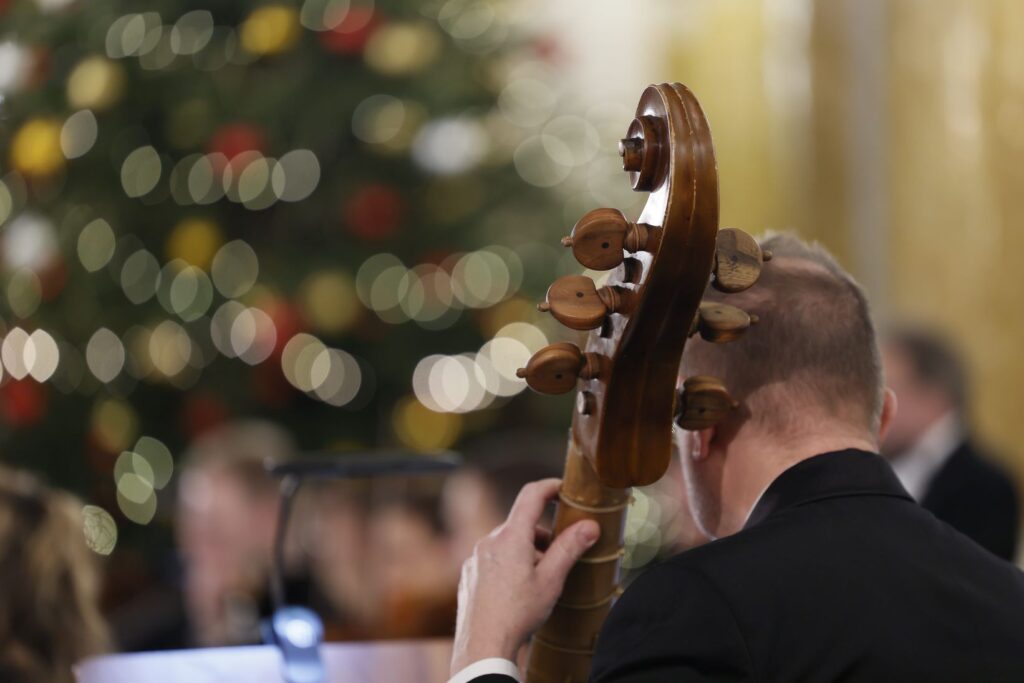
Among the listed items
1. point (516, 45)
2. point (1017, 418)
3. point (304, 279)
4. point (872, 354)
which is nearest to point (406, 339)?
point (304, 279)

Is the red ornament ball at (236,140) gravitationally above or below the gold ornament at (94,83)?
below

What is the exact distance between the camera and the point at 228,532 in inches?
116

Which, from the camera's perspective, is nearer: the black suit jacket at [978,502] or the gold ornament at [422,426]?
the black suit jacket at [978,502]

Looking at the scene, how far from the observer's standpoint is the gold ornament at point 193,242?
9.80 ft

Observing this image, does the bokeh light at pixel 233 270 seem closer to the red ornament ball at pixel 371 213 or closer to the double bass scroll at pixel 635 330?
the red ornament ball at pixel 371 213

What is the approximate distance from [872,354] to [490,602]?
425 millimetres

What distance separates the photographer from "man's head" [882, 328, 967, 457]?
10.6 ft

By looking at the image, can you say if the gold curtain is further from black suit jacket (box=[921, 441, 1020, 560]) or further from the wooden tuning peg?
the wooden tuning peg

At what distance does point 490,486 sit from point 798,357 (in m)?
1.37

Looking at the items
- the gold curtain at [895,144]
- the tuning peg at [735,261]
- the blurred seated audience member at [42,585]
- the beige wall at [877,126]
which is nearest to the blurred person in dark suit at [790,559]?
the tuning peg at [735,261]

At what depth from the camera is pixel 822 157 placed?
437 cm

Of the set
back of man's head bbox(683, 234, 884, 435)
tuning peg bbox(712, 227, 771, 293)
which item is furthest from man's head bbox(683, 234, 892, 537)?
tuning peg bbox(712, 227, 771, 293)

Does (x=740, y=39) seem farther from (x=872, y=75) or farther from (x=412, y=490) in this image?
(x=412, y=490)

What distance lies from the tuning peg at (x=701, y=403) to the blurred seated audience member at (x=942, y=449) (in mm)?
1918
